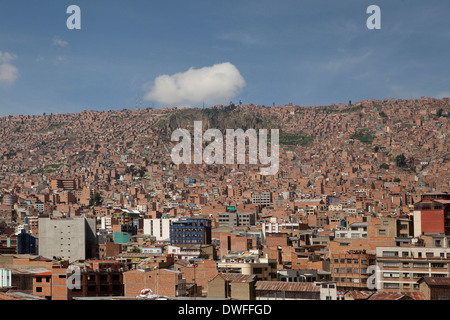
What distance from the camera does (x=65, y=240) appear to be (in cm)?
4203

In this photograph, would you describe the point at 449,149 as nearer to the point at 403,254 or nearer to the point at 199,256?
the point at 199,256

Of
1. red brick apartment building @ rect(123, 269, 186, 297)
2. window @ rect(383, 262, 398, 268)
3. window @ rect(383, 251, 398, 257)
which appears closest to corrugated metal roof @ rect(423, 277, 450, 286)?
window @ rect(383, 262, 398, 268)

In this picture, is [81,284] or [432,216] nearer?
[81,284]

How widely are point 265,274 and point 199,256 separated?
11.2 metres

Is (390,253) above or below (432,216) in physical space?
below

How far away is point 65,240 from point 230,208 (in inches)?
1031

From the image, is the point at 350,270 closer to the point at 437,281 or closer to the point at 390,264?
the point at 390,264

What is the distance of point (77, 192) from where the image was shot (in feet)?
288

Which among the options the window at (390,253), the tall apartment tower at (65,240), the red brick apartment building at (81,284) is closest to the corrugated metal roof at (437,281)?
the window at (390,253)

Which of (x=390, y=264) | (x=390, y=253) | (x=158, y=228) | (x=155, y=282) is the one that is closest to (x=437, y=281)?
(x=390, y=264)

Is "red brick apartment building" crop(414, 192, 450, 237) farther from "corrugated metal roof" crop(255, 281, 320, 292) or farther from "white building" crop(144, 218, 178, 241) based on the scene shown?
"white building" crop(144, 218, 178, 241)

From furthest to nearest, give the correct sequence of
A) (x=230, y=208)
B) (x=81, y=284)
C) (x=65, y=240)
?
(x=230, y=208), (x=65, y=240), (x=81, y=284)
